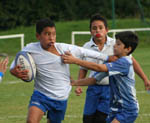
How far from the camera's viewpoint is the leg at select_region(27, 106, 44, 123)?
20.7 feet

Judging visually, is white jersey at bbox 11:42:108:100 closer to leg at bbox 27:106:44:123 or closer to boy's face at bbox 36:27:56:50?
boy's face at bbox 36:27:56:50

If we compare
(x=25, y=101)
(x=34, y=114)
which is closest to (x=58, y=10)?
(x=25, y=101)

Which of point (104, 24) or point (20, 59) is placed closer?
point (20, 59)

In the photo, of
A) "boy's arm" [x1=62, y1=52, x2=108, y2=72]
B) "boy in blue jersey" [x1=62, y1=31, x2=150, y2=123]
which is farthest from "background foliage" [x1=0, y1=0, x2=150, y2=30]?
"boy in blue jersey" [x1=62, y1=31, x2=150, y2=123]

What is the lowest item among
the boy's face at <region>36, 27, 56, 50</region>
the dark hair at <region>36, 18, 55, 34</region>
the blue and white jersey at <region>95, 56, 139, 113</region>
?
the blue and white jersey at <region>95, 56, 139, 113</region>

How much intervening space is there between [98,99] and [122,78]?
127cm

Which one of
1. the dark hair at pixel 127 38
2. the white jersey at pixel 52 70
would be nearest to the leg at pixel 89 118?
the white jersey at pixel 52 70

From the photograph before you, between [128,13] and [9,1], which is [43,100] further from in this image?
[128,13]

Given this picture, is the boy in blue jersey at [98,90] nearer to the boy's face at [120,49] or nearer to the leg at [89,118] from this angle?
the leg at [89,118]

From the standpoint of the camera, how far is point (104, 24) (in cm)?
746

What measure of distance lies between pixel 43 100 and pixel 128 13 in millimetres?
32667

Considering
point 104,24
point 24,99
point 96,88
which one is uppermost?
point 104,24

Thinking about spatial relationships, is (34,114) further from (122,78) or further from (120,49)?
(120,49)

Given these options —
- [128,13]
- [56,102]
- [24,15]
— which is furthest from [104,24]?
[128,13]
